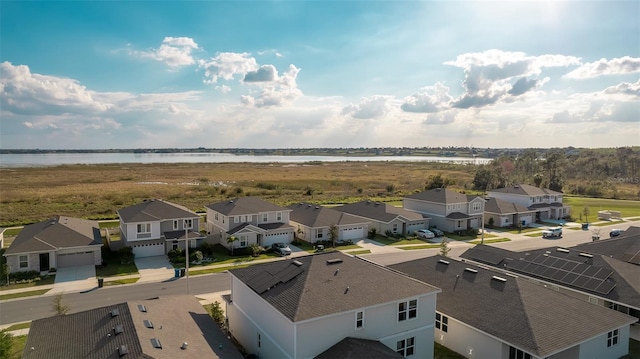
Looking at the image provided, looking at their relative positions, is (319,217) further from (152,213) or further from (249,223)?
(152,213)

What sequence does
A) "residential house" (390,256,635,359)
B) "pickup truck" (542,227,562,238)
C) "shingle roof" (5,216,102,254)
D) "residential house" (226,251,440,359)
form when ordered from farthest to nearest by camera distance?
"pickup truck" (542,227,562,238)
"shingle roof" (5,216,102,254)
"residential house" (390,256,635,359)
"residential house" (226,251,440,359)

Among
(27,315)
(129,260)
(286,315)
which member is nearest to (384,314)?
(286,315)

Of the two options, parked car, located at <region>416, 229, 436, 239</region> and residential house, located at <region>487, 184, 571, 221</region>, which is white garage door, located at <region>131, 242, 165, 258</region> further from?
residential house, located at <region>487, 184, 571, 221</region>

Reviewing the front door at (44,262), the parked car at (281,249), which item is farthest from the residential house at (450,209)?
the front door at (44,262)

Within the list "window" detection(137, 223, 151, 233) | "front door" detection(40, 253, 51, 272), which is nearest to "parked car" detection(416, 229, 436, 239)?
"window" detection(137, 223, 151, 233)

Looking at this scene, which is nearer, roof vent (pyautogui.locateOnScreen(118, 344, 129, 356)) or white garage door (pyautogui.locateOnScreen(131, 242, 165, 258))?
roof vent (pyautogui.locateOnScreen(118, 344, 129, 356))

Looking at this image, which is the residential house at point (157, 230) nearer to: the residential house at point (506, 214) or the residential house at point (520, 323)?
the residential house at point (520, 323)
